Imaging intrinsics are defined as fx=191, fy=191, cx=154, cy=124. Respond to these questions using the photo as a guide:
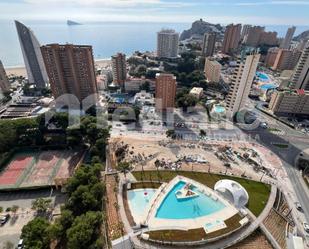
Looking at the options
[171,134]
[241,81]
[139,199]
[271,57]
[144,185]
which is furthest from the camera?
[271,57]

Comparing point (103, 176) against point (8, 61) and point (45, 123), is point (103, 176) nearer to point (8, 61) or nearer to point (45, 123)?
point (45, 123)

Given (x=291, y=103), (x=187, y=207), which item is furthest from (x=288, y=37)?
(x=187, y=207)

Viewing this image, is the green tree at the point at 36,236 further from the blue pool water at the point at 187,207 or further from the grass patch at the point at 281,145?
the grass patch at the point at 281,145

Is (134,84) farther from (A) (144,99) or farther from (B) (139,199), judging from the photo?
(B) (139,199)

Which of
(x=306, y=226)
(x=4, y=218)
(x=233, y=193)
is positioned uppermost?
(x=233, y=193)

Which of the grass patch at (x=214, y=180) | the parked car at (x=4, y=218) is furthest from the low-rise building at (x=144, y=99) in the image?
the parked car at (x=4, y=218)

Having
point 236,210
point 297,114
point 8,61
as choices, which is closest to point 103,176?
point 236,210
